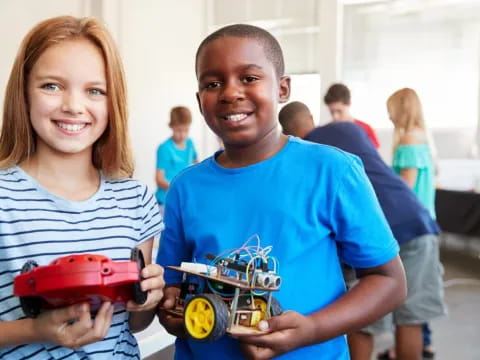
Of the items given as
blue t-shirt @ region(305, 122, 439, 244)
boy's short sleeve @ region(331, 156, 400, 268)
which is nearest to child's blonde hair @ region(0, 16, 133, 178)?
boy's short sleeve @ region(331, 156, 400, 268)

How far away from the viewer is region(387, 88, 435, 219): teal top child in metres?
2.85

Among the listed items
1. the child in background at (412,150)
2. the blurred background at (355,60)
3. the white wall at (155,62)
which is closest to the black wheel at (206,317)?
the child in background at (412,150)

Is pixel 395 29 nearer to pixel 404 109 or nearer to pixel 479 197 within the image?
pixel 479 197

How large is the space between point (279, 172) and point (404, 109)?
2.26m

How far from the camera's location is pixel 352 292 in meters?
0.93

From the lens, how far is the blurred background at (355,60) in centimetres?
555

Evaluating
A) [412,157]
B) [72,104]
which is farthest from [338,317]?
[412,157]

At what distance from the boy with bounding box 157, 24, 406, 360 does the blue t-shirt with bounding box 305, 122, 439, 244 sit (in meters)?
1.07

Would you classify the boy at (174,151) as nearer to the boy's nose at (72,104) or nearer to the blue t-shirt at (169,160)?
the blue t-shirt at (169,160)

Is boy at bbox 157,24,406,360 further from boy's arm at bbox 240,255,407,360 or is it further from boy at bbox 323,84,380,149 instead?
boy at bbox 323,84,380,149

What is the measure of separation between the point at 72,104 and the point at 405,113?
2.46 meters

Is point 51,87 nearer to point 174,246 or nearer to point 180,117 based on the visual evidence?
point 174,246

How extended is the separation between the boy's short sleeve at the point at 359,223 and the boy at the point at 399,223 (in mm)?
1095

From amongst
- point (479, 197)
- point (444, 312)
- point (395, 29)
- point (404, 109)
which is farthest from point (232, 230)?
point (395, 29)
